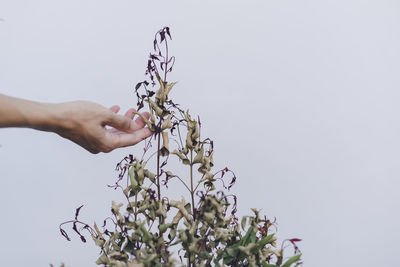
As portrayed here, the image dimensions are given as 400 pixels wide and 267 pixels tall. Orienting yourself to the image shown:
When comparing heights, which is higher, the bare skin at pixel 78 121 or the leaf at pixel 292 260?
the bare skin at pixel 78 121


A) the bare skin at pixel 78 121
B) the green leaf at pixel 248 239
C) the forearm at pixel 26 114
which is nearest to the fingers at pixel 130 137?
the bare skin at pixel 78 121

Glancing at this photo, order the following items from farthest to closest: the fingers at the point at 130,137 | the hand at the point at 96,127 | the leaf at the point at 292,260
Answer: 1. the fingers at the point at 130,137
2. the hand at the point at 96,127
3. the leaf at the point at 292,260

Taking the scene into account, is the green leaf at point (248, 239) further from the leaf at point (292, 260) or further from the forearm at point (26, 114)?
the forearm at point (26, 114)

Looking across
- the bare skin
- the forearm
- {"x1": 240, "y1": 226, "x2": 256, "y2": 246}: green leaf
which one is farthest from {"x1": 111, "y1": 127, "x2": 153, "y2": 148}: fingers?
{"x1": 240, "y1": 226, "x2": 256, "y2": 246}: green leaf

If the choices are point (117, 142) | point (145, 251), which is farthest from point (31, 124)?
point (145, 251)

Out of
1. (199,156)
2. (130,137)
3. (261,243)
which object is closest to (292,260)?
(261,243)

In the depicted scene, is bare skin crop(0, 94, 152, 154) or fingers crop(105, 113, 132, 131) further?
fingers crop(105, 113, 132, 131)

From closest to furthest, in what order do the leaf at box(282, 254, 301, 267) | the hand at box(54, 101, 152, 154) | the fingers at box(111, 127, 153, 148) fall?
the leaf at box(282, 254, 301, 267), the hand at box(54, 101, 152, 154), the fingers at box(111, 127, 153, 148)

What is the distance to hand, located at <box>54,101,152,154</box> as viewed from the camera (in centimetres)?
91

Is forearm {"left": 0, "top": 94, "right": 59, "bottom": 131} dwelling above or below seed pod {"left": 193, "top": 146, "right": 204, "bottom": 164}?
above

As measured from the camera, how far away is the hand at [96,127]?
91 centimetres

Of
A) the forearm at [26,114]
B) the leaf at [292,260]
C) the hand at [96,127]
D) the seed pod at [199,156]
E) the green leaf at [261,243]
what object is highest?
the hand at [96,127]

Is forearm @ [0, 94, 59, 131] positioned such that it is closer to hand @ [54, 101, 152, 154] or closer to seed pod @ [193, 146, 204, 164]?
hand @ [54, 101, 152, 154]

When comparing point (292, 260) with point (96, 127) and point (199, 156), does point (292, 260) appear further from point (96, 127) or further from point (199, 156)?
point (96, 127)
